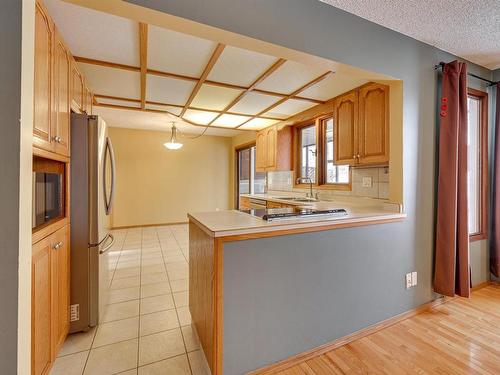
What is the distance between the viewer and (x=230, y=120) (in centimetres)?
425

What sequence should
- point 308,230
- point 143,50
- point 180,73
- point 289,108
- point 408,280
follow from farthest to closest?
point 289,108 < point 180,73 < point 408,280 < point 143,50 < point 308,230

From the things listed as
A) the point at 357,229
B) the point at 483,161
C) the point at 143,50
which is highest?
the point at 143,50

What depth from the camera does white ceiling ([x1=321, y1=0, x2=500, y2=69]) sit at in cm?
164

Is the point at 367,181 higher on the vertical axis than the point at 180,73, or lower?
lower

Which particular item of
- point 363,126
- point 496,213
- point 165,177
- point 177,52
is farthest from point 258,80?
point 165,177

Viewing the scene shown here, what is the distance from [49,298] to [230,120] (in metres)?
3.50

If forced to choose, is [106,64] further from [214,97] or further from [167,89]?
[214,97]

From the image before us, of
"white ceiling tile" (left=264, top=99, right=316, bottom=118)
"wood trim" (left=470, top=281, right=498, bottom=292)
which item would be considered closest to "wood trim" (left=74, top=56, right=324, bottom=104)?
"white ceiling tile" (left=264, top=99, right=316, bottom=118)

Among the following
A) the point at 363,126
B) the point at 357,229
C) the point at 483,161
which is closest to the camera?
the point at 357,229

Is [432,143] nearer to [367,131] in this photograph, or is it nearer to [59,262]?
[367,131]

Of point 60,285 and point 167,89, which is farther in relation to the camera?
point 167,89

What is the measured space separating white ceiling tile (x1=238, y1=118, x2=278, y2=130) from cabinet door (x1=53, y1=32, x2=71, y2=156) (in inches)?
110

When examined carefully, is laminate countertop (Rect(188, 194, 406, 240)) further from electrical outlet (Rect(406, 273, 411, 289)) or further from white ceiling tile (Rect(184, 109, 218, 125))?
white ceiling tile (Rect(184, 109, 218, 125))

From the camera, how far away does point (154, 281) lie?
2.85m
